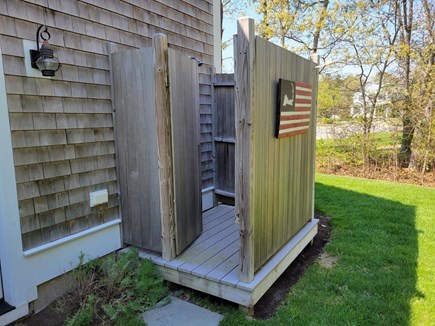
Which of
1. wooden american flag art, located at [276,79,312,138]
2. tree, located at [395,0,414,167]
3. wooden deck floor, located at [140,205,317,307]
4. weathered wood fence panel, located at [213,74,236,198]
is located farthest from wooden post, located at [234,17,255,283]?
tree, located at [395,0,414,167]

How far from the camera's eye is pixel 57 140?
2436 mm

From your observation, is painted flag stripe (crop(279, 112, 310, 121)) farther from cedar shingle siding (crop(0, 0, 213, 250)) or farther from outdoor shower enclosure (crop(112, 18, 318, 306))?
cedar shingle siding (crop(0, 0, 213, 250))

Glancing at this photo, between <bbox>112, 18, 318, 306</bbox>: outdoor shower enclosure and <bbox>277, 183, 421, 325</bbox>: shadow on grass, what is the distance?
0.33 meters

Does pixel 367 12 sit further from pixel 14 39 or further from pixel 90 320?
pixel 90 320

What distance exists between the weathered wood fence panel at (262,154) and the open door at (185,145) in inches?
28.5

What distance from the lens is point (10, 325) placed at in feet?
7.27

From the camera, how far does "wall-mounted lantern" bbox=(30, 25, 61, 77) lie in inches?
86.2

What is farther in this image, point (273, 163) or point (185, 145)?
point (185, 145)

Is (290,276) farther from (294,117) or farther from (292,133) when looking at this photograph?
(294,117)

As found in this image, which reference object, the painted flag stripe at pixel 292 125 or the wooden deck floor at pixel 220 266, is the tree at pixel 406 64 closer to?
the painted flag stripe at pixel 292 125

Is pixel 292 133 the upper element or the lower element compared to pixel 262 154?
upper

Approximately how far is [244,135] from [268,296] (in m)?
1.44

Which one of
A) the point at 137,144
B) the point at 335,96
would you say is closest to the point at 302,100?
the point at 137,144

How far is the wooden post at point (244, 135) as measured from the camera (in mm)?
2037
